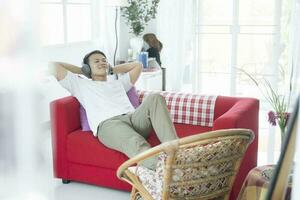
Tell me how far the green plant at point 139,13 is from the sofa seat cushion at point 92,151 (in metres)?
2.31

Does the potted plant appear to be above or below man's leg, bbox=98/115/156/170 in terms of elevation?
above

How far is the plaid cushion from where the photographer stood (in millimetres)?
2934

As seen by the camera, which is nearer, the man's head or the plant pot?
the man's head

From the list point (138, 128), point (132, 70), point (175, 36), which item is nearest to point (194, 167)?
point (138, 128)

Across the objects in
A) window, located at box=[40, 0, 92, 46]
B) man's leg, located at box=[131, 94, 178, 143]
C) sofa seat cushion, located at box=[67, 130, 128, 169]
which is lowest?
sofa seat cushion, located at box=[67, 130, 128, 169]

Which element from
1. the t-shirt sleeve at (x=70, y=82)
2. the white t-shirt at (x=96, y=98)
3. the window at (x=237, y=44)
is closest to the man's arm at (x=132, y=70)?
the white t-shirt at (x=96, y=98)

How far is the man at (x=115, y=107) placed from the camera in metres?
2.47

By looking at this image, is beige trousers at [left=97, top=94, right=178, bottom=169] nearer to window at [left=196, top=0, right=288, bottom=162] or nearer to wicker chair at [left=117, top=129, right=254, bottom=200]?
wicker chair at [left=117, top=129, right=254, bottom=200]

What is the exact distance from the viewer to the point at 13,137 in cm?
85

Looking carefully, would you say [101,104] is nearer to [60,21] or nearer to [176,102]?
[176,102]

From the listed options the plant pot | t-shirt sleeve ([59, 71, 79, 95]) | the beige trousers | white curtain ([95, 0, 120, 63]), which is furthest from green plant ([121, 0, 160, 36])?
the beige trousers

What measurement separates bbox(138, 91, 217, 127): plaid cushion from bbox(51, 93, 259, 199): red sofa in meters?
0.05

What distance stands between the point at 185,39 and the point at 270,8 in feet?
3.76

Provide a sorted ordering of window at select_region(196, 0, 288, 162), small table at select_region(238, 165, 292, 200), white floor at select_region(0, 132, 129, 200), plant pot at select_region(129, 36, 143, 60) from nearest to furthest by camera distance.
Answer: white floor at select_region(0, 132, 129, 200) → small table at select_region(238, 165, 292, 200) → plant pot at select_region(129, 36, 143, 60) → window at select_region(196, 0, 288, 162)
